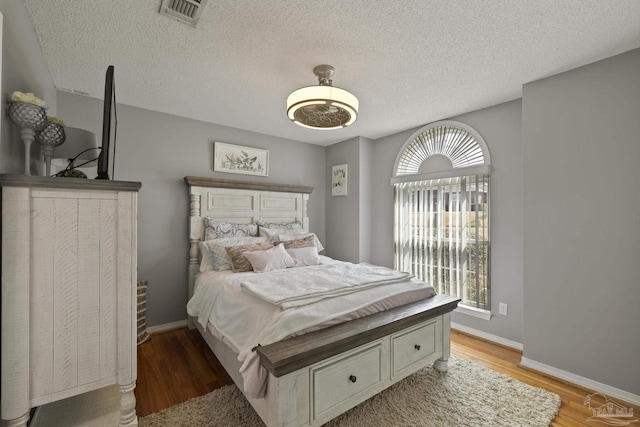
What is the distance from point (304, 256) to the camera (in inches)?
121

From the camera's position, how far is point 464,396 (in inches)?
78.8

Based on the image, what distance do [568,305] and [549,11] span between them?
2.11 meters

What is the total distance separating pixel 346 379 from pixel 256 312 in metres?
0.68

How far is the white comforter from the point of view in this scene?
5.11ft

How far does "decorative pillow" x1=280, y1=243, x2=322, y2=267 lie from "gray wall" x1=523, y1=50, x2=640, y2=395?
197cm

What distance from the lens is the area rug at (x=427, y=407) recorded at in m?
1.75

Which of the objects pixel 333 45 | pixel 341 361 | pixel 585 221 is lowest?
pixel 341 361

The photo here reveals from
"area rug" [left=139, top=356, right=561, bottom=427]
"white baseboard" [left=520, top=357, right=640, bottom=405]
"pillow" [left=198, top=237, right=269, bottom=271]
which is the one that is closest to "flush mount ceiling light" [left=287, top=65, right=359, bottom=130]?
"pillow" [left=198, top=237, right=269, bottom=271]

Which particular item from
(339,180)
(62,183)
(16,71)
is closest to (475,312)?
(339,180)

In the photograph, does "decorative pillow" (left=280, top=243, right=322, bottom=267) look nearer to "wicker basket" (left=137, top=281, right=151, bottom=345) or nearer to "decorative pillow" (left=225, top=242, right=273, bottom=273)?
"decorative pillow" (left=225, top=242, right=273, bottom=273)

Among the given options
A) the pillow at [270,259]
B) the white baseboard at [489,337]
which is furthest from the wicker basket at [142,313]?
the white baseboard at [489,337]

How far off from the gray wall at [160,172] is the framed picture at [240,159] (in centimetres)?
9

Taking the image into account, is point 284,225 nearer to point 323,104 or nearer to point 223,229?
point 223,229

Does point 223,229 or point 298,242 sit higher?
point 223,229
